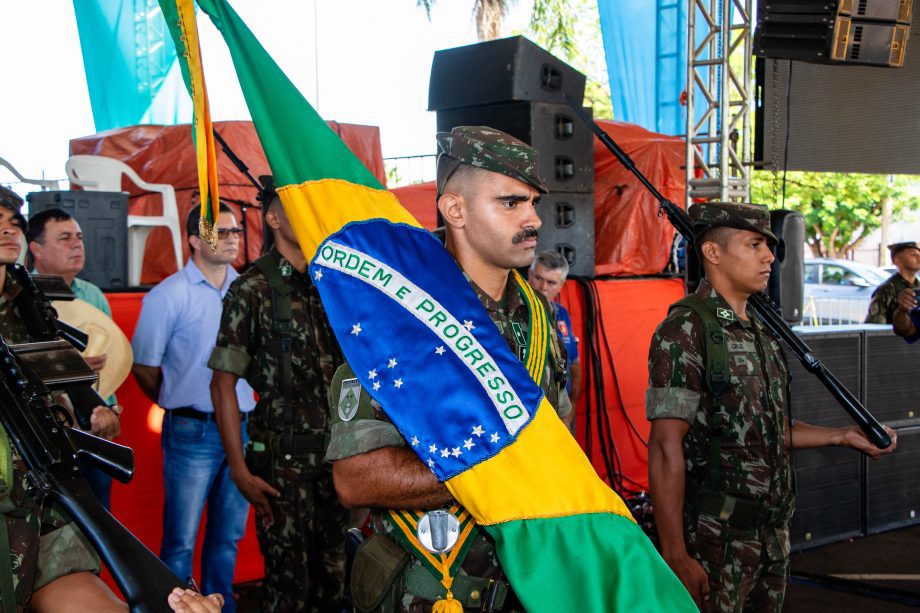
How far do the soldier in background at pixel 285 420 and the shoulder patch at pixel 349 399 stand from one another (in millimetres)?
1458

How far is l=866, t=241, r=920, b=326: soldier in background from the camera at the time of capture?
7.14 m

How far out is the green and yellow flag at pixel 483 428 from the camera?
1821 millimetres

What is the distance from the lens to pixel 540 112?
648 cm

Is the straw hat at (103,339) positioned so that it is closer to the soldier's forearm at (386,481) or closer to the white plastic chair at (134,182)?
the soldier's forearm at (386,481)

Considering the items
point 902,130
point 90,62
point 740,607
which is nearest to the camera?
point 740,607

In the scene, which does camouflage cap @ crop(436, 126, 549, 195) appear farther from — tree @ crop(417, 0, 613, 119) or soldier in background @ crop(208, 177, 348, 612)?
tree @ crop(417, 0, 613, 119)

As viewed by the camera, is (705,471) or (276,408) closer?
(705,471)

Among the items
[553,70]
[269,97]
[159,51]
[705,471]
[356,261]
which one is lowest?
[705,471]

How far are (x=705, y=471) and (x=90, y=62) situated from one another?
7739 millimetres

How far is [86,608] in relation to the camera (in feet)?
5.87

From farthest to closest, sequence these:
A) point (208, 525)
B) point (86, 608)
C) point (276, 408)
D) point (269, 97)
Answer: point (208, 525) → point (276, 408) → point (269, 97) → point (86, 608)

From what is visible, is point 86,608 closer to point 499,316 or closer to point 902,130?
point 499,316

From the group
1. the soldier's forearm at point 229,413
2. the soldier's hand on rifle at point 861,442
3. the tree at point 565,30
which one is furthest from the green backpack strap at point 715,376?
the tree at point 565,30

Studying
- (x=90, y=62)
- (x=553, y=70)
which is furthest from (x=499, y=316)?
(x=90, y=62)
